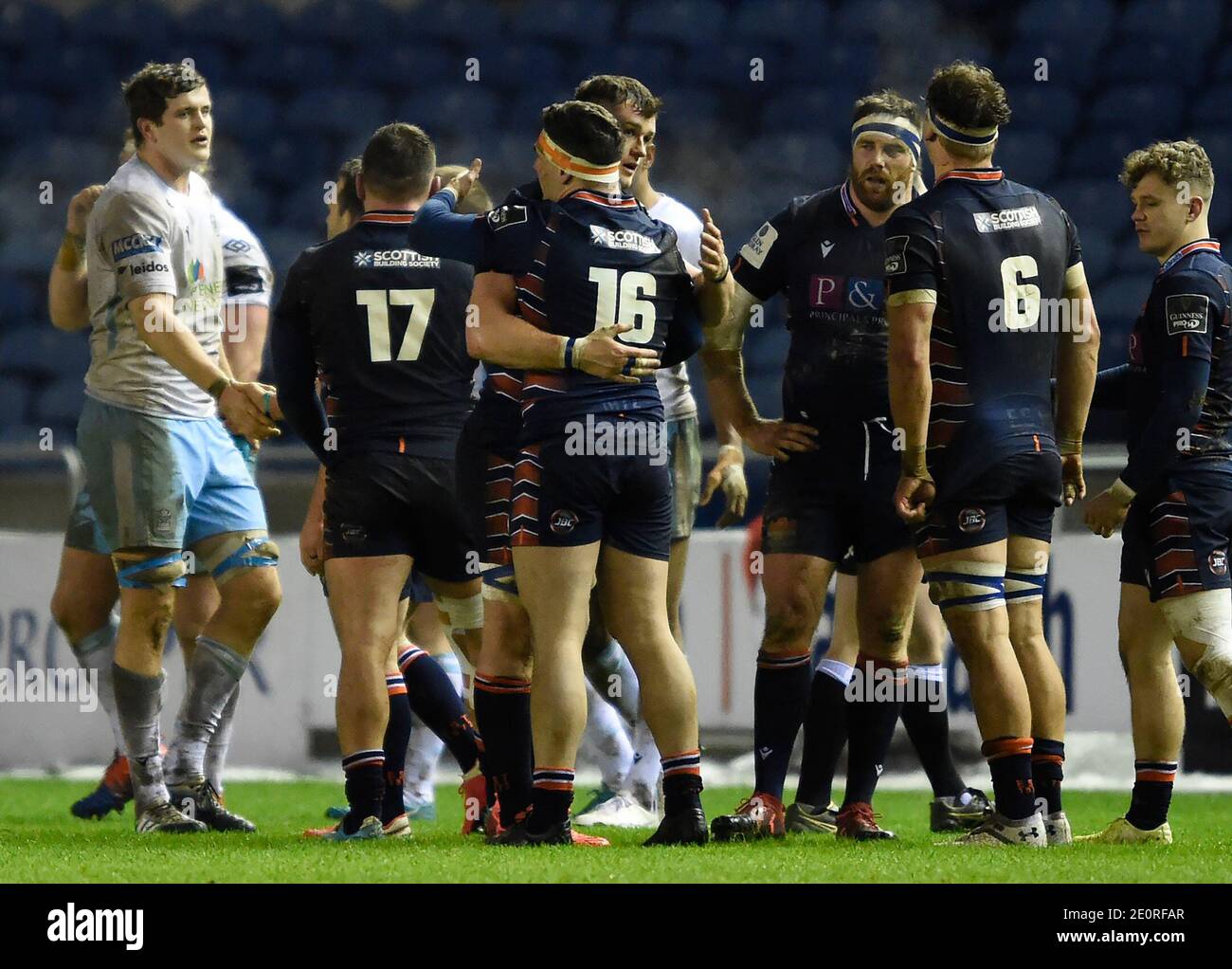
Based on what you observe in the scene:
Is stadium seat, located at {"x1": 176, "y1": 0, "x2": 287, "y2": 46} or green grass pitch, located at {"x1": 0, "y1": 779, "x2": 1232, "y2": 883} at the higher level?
stadium seat, located at {"x1": 176, "y1": 0, "x2": 287, "y2": 46}

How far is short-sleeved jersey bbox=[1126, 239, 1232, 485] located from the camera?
5.28 m

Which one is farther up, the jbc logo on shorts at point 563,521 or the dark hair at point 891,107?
the dark hair at point 891,107

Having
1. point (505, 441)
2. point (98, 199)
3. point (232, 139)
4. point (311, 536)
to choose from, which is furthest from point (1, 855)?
point (232, 139)

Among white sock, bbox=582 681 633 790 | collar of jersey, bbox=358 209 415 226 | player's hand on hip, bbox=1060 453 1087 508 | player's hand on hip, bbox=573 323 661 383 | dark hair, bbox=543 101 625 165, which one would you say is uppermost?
dark hair, bbox=543 101 625 165

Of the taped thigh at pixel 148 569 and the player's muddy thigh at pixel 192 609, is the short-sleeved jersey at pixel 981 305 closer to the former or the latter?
the taped thigh at pixel 148 569

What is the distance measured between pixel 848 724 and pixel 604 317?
61.4 inches

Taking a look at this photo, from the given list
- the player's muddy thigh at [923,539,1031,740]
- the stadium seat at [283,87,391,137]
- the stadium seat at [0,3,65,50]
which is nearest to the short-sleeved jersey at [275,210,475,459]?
the player's muddy thigh at [923,539,1031,740]

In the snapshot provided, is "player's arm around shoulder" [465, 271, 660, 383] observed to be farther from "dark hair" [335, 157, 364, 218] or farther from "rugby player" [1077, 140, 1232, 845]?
"rugby player" [1077, 140, 1232, 845]

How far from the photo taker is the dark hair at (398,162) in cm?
527

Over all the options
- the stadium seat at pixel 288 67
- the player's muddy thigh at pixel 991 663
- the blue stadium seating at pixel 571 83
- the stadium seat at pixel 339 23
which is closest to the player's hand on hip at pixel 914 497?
the player's muddy thigh at pixel 991 663

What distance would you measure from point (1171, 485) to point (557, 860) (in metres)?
2.22

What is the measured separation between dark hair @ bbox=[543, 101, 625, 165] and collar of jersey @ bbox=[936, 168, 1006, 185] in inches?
36.5
